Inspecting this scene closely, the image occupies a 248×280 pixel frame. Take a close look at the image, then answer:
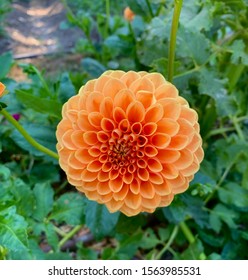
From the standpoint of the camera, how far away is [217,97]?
91 centimetres

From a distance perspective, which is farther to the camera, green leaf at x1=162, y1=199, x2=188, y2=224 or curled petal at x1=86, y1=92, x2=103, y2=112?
green leaf at x1=162, y1=199, x2=188, y2=224

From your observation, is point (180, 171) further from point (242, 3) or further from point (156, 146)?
point (242, 3)

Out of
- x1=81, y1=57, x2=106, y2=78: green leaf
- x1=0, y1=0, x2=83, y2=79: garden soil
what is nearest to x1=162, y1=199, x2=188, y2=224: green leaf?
x1=81, y1=57, x2=106, y2=78: green leaf

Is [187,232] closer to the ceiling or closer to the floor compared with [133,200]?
closer to the floor

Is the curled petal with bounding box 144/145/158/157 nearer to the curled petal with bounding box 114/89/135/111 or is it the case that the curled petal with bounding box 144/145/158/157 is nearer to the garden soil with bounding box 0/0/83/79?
the curled petal with bounding box 114/89/135/111

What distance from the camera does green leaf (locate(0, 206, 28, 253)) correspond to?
0.63 m

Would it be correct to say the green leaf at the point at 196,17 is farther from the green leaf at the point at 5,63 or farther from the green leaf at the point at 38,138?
the green leaf at the point at 5,63

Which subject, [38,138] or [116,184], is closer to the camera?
[116,184]

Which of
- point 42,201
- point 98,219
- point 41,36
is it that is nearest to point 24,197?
point 42,201

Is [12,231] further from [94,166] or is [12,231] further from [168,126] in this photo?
[168,126]

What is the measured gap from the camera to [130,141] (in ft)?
2.13

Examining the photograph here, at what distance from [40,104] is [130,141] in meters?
0.27
